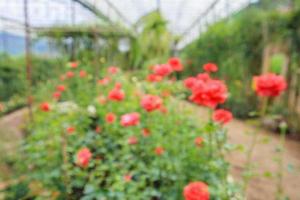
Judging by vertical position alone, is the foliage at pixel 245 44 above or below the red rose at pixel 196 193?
above

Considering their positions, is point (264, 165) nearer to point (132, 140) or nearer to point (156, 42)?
point (132, 140)

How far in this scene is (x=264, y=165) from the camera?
454 centimetres

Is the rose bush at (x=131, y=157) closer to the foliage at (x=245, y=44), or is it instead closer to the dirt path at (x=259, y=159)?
the dirt path at (x=259, y=159)

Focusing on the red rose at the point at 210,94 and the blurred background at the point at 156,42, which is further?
the blurred background at the point at 156,42

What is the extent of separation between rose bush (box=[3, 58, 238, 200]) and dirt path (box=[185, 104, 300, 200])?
296 millimetres

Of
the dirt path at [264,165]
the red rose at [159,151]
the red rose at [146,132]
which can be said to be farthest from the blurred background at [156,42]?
the red rose at [159,151]

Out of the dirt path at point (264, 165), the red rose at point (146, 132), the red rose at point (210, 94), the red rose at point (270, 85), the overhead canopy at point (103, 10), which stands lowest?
the dirt path at point (264, 165)

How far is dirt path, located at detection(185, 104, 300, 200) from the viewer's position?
3.31m

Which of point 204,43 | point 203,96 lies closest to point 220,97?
point 203,96

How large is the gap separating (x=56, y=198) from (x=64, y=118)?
2.97 ft

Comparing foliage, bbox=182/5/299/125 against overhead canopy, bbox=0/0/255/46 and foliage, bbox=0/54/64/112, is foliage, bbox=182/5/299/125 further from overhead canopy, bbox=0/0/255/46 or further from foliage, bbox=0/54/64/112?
foliage, bbox=0/54/64/112

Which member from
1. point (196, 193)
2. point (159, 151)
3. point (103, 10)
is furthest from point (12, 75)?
point (196, 193)

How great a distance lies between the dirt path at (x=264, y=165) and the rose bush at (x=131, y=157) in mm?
296

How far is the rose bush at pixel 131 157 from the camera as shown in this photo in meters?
1.88
